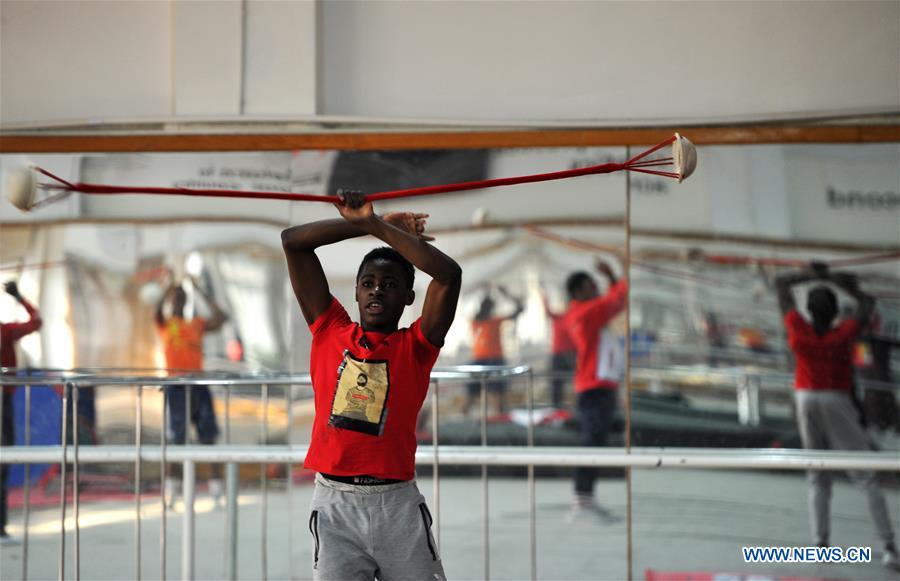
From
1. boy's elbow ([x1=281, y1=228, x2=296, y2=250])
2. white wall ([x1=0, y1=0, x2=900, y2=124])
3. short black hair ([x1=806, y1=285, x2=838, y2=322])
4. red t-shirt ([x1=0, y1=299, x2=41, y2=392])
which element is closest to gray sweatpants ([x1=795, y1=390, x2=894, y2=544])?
short black hair ([x1=806, y1=285, x2=838, y2=322])

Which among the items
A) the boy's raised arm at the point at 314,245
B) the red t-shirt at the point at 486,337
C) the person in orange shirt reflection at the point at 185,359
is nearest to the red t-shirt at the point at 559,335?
the red t-shirt at the point at 486,337

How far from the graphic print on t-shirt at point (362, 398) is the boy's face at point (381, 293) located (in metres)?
0.11

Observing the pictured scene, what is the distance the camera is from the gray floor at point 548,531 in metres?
4.55

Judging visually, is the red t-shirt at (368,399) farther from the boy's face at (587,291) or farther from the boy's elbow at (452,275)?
the boy's face at (587,291)

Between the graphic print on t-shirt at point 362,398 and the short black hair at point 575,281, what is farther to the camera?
the short black hair at point 575,281

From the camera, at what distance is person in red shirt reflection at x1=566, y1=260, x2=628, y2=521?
4.71 m

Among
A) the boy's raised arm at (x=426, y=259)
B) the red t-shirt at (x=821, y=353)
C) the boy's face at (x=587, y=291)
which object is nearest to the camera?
the boy's raised arm at (x=426, y=259)

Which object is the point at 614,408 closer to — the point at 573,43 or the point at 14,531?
the point at 573,43

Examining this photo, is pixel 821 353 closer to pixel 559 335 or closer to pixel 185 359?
pixel 559 335

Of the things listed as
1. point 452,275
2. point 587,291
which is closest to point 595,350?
point 587,291

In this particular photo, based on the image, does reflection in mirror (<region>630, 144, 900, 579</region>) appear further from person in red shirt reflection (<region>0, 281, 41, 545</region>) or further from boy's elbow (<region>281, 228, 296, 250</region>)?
person in red shirt reflection (<region>0, 281, 41, 545</region>)

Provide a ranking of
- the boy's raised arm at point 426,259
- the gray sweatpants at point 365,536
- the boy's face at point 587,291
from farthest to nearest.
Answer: the boy's face at point 587,291
the gray sweatpants at point 365,536
the boy's raised arm at point 426,259

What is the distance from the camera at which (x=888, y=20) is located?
459cm

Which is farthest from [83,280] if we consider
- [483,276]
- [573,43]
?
[573,43]
